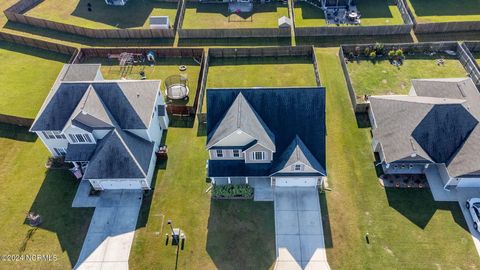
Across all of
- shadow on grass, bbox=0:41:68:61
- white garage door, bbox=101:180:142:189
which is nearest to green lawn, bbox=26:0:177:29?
shadow on grass, bbox=0:41:68:61

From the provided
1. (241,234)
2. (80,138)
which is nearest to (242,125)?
(241,234)

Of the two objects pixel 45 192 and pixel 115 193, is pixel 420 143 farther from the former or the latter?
pixel 45 192

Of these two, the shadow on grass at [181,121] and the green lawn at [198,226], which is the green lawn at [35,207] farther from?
the shadow on grass at [181,121]

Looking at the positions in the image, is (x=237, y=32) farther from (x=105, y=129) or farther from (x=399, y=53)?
(x=105, y=129)

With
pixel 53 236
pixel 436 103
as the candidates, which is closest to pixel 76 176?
pixel 53 236

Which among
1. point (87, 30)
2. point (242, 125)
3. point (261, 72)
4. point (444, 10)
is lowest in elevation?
point (242, 125)

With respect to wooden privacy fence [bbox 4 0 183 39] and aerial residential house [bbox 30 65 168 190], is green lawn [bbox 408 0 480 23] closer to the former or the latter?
wooden privacy fence [bbox 4 0 183 39]

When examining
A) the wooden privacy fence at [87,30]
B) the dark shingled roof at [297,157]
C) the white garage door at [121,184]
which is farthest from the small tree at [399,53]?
the white garage door at [121,184]
